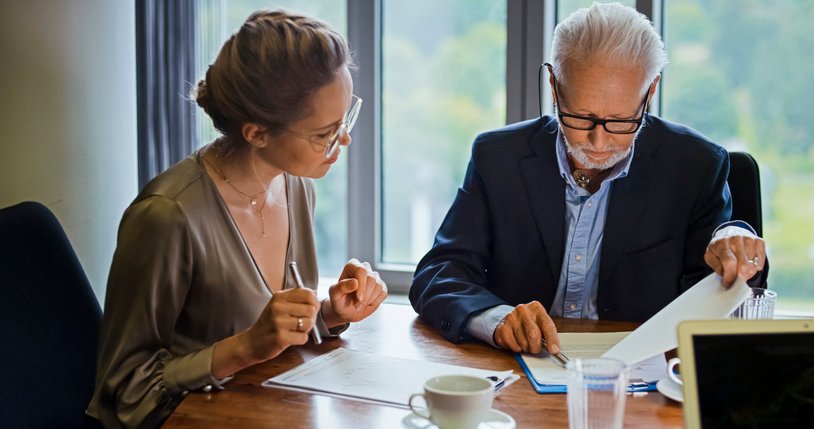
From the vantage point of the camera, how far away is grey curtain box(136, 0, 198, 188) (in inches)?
125

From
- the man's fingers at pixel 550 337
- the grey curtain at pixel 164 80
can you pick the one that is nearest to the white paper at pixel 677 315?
the man's fingers at pixel 550 337

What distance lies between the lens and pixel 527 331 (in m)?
1.58

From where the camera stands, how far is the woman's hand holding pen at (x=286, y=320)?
1.39m

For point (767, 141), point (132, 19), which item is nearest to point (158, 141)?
point (132, 19)

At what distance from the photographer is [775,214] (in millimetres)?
2988

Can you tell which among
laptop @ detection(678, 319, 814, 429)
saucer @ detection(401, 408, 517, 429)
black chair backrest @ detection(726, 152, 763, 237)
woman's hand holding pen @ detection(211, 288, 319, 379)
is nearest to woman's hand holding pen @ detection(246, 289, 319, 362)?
woman's hand holding pen @ detection(211, 288, 319, 379)

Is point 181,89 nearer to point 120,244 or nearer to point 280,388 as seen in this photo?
point 120,244

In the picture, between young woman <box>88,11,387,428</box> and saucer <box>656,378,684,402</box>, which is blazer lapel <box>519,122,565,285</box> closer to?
A: young woman <box>88,11,387,428</box>

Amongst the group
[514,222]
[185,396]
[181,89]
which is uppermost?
[181,89]

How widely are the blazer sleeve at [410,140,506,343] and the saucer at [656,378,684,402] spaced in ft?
1.42

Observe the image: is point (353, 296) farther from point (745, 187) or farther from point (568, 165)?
point (745, 187)

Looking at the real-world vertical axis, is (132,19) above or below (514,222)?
above

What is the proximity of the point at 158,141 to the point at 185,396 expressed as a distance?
2001 millimetres

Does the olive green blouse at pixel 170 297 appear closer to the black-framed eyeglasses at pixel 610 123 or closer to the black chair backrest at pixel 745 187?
the black-framed eyeglasses at pixel 610 123
